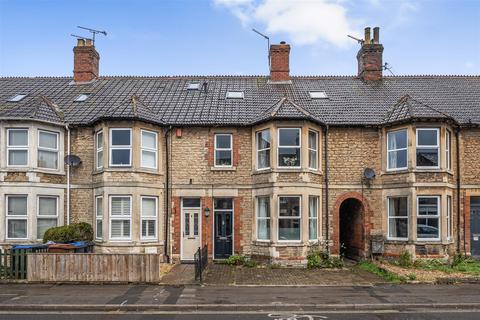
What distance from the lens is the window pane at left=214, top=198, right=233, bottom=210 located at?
19.7 meters

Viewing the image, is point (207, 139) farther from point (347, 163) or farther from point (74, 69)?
point (74, 69)

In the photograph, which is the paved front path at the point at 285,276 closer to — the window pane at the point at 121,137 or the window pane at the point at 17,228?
the window pane at the point at 121,137

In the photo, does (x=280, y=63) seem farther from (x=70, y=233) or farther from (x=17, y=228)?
(x=17, y=228)

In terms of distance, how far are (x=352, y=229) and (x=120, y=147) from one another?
1124cm

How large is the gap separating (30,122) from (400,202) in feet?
52.3

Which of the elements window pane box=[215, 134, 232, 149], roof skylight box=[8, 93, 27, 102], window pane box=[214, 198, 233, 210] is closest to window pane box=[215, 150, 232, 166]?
window pane box=[215, 134, 232, 149]

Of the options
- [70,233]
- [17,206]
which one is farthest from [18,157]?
[70,233]

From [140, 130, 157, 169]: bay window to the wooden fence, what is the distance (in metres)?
5.22

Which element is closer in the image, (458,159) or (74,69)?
(458,159)

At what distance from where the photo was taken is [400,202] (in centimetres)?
1895

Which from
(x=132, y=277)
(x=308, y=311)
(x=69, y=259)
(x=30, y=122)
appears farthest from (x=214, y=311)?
(x=30, y=122)

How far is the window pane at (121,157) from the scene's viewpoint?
18.4 metres

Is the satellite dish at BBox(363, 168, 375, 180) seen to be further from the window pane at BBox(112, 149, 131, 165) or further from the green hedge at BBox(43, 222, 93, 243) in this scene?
the green hedge at BBox(43, 222, 93, 243)

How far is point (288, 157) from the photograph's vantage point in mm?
18750
